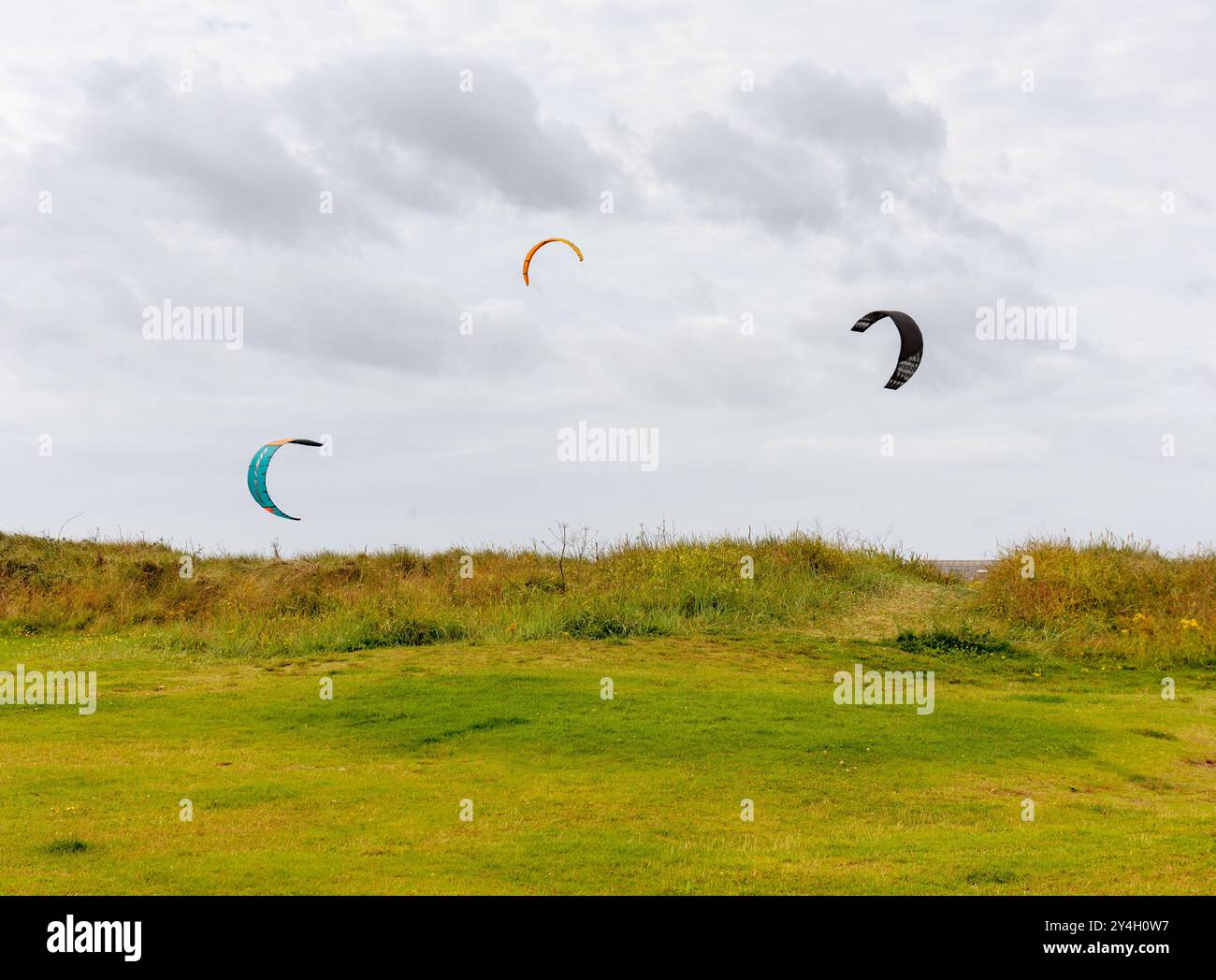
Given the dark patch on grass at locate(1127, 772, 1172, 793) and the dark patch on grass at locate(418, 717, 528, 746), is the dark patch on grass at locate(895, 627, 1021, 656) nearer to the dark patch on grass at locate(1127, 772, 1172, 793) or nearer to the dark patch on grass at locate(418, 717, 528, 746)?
the dark patch on grass at locate(1127, 772, 1172, 793)

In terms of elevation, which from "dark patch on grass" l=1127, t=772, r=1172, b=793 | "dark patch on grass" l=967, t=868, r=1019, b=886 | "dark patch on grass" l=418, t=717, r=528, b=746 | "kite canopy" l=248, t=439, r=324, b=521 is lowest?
"dark patch on grass" l=1127, t=772, r=1172, b=793

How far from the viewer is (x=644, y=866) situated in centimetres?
736

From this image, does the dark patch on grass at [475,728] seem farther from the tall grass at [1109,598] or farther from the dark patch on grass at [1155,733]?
the tall grass at [1109,598]

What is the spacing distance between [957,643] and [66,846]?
552 inches

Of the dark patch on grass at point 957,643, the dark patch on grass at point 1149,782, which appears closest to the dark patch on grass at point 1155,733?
the dark patch on grass at point 1149,782

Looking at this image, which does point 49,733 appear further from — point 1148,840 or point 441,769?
point 1148,840

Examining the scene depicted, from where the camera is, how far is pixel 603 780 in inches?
388

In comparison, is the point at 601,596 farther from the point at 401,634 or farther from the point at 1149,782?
the point at 1149,782

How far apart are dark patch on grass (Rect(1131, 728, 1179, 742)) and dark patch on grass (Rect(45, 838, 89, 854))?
35.7ft

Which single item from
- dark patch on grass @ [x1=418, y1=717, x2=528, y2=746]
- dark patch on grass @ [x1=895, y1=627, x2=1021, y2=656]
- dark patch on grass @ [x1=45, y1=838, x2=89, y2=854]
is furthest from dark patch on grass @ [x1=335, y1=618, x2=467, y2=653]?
dark patch on grass @ [x1=45, y1=838, x2=89, y2=854]

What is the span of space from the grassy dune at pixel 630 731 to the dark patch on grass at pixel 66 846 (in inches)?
2.4

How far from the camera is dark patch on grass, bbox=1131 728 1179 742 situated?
12320 mm

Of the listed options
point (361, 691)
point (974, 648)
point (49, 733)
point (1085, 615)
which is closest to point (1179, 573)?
point (1085, 615)

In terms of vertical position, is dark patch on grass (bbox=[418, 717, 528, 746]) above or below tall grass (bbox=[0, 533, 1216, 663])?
below
